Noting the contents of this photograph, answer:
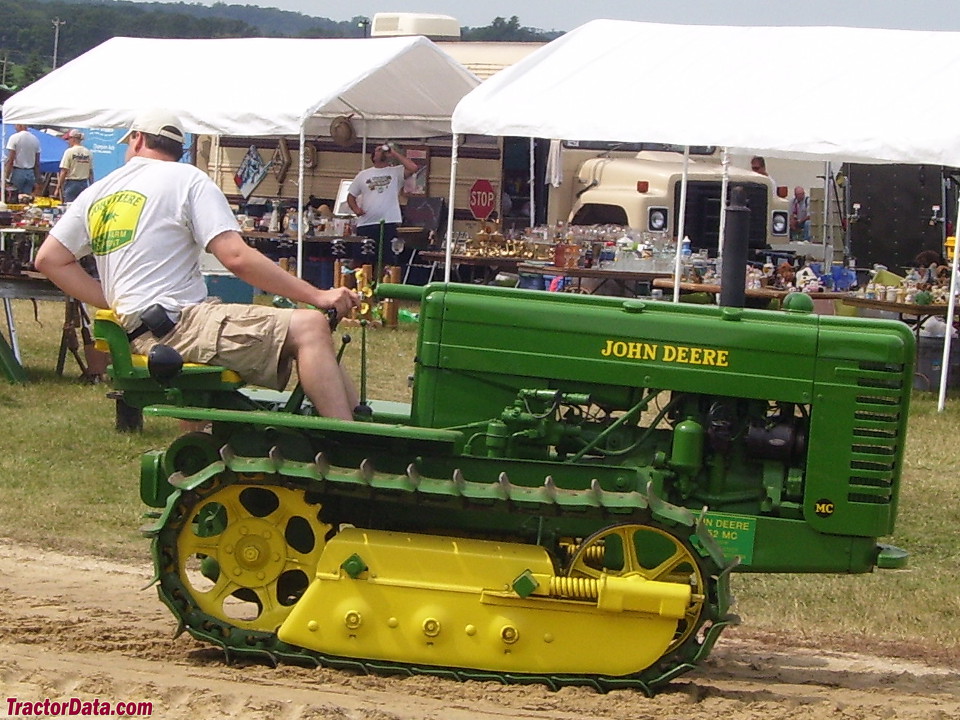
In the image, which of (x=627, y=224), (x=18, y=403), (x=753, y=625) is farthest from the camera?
(x=627, y=224)

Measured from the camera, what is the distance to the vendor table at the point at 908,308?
1234 centimetres

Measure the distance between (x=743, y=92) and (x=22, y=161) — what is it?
13.1 meters

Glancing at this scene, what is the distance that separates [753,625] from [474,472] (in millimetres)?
1833

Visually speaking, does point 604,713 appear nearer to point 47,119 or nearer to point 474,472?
point 474,472

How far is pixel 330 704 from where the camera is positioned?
4863 mm

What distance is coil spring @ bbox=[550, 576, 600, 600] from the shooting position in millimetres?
5121

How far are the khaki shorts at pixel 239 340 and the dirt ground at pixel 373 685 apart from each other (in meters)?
1.06

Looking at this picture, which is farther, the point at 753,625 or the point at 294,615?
the point at 753,625

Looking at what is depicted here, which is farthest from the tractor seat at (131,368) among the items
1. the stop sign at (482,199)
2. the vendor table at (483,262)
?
the stop sign at (482,199)

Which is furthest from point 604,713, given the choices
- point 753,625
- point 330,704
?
point 753,625

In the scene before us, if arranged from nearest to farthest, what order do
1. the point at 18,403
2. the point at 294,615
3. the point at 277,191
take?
the point at 294,615, the point at 18,403, the point at 277,191

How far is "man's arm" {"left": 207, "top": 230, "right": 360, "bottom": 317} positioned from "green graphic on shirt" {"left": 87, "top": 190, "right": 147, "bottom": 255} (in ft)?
1.07

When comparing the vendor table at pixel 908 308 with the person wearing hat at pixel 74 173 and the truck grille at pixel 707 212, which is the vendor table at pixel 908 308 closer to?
the truck grille at pixel 707 212

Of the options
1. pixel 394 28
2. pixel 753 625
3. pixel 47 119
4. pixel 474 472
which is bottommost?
pixel 753 625
